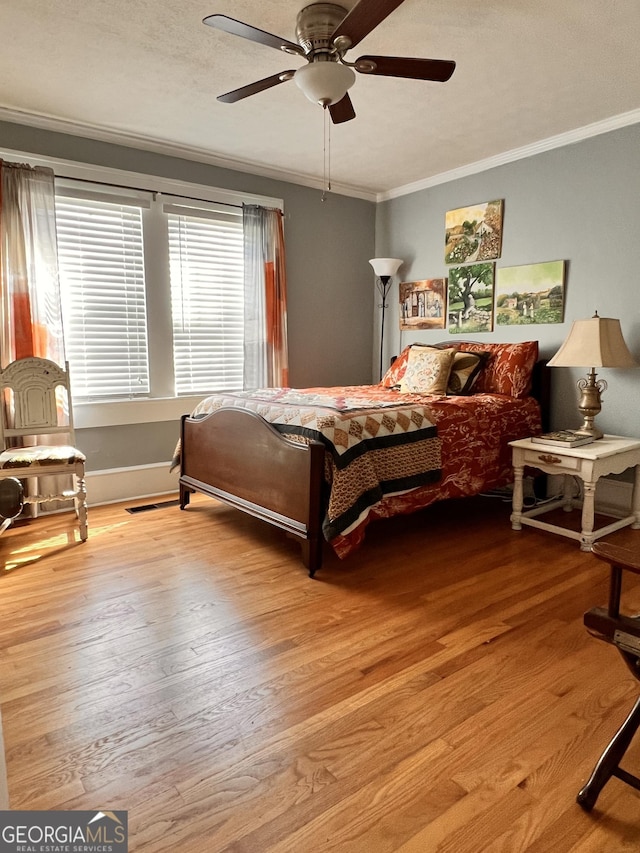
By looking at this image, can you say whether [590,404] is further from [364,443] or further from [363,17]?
[363,17]

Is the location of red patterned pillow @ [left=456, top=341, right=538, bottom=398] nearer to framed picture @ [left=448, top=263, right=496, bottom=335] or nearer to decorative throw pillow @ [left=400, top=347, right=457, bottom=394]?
decorative throw pillow @ [left=400, top=347, right=457, bottom=394]

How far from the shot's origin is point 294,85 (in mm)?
2912

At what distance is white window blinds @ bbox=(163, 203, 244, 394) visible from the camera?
4051mm

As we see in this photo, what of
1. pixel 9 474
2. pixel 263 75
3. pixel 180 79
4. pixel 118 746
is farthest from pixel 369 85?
pixel 118 746

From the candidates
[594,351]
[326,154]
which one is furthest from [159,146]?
[594,351]

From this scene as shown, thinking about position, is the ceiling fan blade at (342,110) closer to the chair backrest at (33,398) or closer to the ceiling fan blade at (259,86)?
the ceiling fan blade at (259,86)

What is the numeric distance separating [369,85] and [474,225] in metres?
1.67

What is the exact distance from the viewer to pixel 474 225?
4270 millimetres

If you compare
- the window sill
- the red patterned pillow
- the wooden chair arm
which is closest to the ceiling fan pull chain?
the red patterned pillow

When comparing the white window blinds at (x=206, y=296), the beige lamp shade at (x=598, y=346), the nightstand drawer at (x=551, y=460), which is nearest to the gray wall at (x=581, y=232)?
the beige lamp shade at (x=598, y=346)

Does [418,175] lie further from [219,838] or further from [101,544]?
[219,838]

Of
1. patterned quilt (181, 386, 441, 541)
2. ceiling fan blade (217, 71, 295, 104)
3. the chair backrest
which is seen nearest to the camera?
ceiling fan blade (217, 71, 295, 104)

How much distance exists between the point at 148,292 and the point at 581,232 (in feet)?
10.0

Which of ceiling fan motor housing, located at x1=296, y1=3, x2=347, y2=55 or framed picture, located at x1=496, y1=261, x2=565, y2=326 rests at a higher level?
ceiling fan motor housing, located at x1=296, y1=3, x2=347, y2=55
